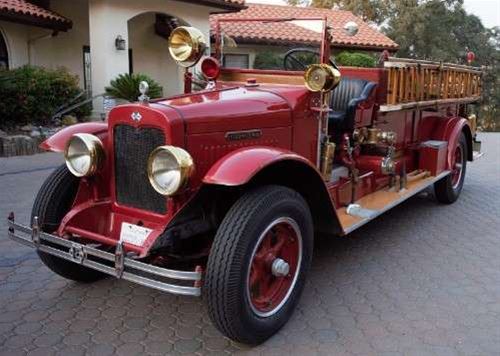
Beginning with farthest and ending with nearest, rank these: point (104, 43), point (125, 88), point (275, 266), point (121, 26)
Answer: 1. point (121, 26)
2. point (104, 43)
3. point (125, 88)
4. point (275, 266)

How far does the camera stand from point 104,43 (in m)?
11.2

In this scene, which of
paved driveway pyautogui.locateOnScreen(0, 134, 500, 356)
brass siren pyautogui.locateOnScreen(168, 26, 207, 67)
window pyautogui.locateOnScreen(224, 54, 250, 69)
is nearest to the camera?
paved driveway pyautogui.locateOnScreen(0, 134, 500, 356)

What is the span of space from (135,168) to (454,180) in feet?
14.1

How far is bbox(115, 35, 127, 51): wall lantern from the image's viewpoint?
37.3ft

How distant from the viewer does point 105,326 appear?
3133mm

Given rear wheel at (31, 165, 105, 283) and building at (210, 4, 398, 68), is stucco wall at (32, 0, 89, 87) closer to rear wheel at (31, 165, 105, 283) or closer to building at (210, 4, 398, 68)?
building at (210, 4, 398, 68)

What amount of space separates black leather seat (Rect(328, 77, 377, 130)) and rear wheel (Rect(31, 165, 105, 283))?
215 centimetres

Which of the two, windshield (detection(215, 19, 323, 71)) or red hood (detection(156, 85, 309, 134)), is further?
windshield (detection(215, 19, 323, 71))

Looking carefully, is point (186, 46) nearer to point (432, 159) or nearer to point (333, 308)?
point (333, 308)

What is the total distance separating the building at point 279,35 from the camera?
441cm

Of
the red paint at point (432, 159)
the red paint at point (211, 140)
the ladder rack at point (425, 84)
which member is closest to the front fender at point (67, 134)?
the red paint at point (211, 140)

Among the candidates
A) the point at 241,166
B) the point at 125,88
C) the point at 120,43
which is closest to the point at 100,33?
the point at 120,43

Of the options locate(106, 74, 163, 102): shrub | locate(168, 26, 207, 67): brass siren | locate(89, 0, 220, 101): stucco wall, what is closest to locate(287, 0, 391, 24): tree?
locate(89, 0, 220, 101): stucco wall

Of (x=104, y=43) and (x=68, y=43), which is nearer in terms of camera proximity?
(x=104, y=43)
